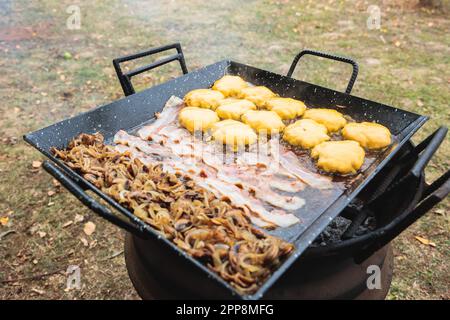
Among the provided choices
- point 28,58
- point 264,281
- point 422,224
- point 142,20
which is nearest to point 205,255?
point 264,281

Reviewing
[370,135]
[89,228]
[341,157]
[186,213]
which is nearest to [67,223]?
[89,228]

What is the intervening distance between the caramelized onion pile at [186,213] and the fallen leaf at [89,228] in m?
1.76

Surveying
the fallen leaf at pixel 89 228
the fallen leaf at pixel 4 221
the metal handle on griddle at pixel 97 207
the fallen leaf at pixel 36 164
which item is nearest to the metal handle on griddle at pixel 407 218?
the metal handle on griddle at pixel 97 207

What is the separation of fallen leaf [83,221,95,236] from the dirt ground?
0.03 meters

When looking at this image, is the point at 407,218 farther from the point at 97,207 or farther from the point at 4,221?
the point at 4,221

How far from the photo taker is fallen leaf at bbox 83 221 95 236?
14.7 feet

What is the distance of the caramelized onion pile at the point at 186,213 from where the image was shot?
6.65 ft

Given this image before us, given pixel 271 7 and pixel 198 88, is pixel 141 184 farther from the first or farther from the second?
pixel 271 7

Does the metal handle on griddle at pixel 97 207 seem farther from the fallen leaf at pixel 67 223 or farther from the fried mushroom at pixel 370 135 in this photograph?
the fallen leaf at pixel 67 223

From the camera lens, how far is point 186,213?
8.00 ft

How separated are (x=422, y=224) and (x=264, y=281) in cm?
340

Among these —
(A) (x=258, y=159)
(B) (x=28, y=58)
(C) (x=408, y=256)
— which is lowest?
(C) (x=408, y=256)
